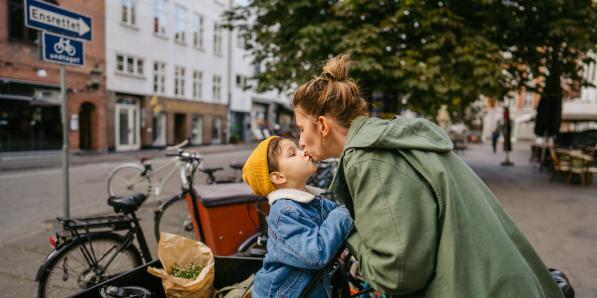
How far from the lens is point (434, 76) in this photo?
827 centimetres

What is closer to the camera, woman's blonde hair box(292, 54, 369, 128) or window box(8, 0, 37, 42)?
woman's blonde hair box(292, 54, 369, 128)

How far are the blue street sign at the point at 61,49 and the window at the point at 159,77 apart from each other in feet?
64.5

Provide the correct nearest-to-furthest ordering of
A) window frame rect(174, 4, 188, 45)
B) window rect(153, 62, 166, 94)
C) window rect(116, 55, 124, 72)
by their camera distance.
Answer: window rect(116, 55, 124, 72)
window rect(153, 62, 166, 94)
window frame rect(174, 4, 188, 45)

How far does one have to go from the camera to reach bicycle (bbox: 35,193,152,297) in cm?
292

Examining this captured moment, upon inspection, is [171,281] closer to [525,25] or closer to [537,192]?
[537,192]

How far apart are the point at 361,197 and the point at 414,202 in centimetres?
17

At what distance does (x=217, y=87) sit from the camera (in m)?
29.6

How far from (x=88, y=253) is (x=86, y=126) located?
1931 cm

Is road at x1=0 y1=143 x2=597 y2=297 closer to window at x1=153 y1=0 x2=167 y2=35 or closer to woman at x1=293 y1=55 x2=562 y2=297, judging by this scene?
woman at x1=293 y1=55 x2=562 y2=297

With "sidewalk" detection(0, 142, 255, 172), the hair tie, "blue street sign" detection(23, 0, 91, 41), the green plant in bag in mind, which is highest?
"blue street sign" detection(23, 0, 91, 41)

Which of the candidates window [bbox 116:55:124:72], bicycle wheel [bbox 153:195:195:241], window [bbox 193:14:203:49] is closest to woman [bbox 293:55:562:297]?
bicycle wheel [bbox 153:195:195:241]

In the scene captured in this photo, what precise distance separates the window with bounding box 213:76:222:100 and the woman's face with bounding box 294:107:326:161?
2863 centimetres

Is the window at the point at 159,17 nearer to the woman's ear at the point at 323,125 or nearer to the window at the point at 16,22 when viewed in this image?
the window at the point at 16,22

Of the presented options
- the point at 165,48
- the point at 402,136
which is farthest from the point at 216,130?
the point at 402,136
